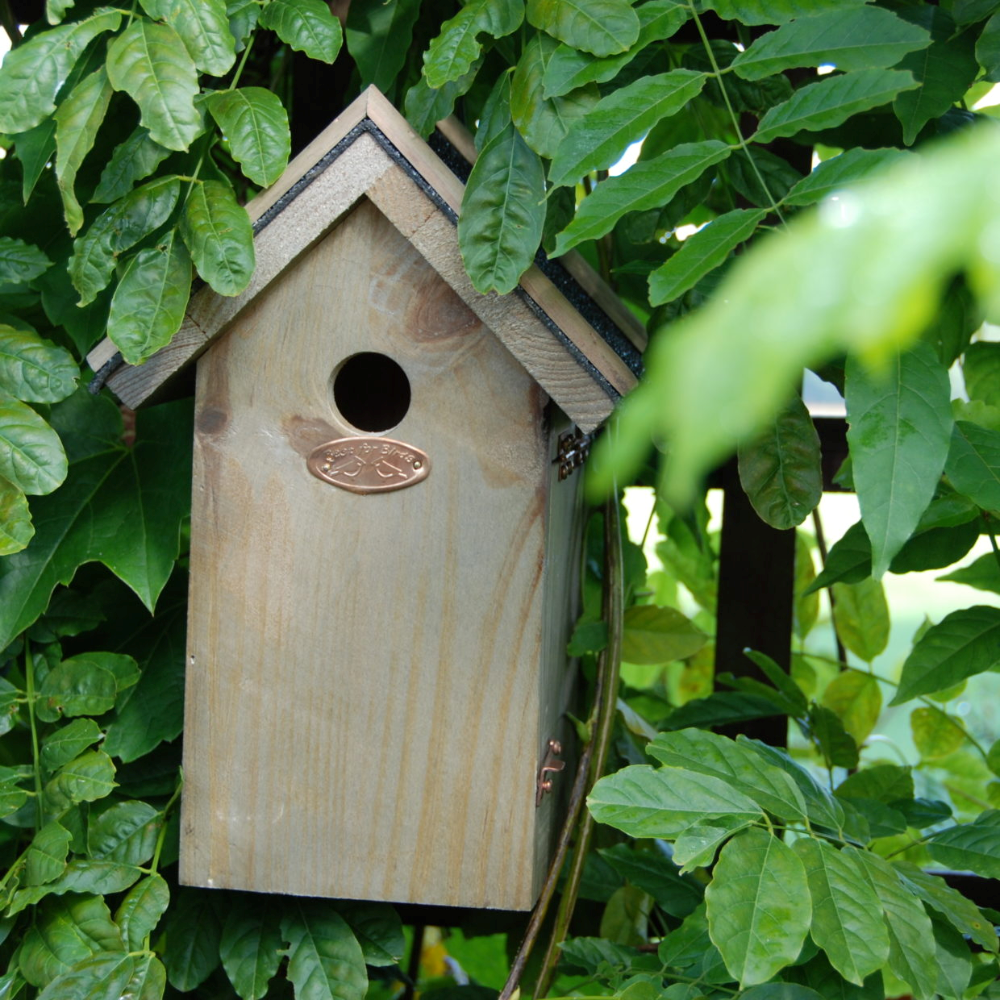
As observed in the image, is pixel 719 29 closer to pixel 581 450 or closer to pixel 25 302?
pixel 581 450

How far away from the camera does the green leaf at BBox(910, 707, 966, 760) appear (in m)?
1.37

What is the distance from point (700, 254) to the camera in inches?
27.4

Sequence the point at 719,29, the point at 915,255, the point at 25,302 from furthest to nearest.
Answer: the point at 719,29
the point at 25,302
the point at 915,255

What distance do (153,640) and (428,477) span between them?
0.41 m

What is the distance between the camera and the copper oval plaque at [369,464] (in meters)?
0.87

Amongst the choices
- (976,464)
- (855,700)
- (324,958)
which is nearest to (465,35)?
(976,464)

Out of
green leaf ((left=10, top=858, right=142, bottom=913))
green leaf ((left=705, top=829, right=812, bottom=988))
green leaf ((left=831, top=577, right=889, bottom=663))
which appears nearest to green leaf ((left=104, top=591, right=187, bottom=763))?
green leaf ((left=10, top=858, right=142, bottom=913))

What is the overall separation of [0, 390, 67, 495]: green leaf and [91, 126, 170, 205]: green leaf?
0.19 metres

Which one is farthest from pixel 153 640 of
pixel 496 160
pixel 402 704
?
pixel 496 160

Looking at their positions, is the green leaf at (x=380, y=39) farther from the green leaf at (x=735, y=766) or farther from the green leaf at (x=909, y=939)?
the green leaf at (x=909, y=939)

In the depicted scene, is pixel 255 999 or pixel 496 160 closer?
pixel 496 160

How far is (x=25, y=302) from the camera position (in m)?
1.09

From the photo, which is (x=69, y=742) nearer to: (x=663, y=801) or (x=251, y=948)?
(x=251, y=948)

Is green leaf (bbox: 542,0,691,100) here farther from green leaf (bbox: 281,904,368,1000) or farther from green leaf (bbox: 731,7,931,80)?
green leaf (bbox: 281,904,368,1000)
